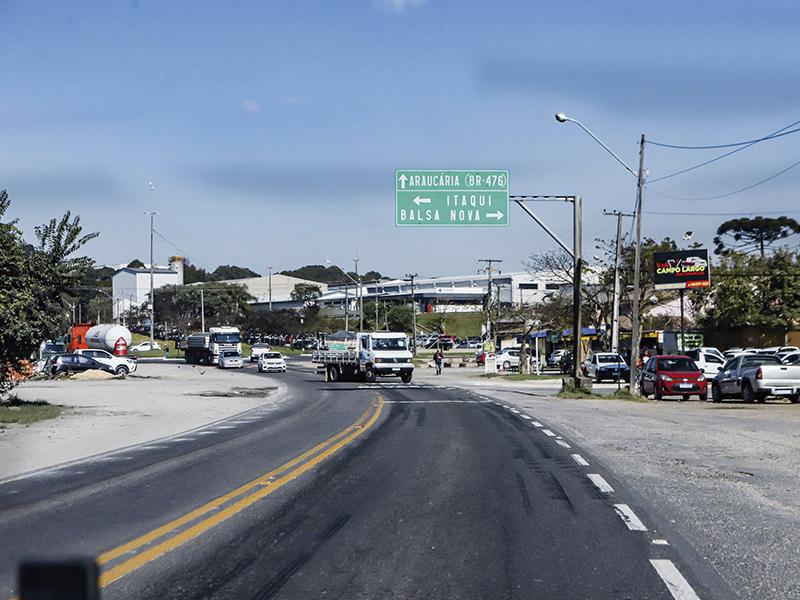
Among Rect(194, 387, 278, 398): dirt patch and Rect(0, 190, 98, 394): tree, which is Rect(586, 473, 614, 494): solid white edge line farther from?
Rect(194, 387, 278, 398): dirt patch

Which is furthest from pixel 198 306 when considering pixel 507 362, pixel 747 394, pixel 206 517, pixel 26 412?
pixel 206 517

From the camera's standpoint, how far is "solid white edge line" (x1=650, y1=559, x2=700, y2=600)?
691 cm

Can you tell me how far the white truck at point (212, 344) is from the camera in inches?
3093

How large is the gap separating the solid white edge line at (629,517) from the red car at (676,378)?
26.3 meters

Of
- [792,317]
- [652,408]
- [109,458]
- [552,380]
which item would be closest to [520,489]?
[109,458]

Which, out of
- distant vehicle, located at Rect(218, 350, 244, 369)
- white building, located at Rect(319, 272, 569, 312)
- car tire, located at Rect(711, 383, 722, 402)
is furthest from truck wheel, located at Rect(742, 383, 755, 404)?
white building, located at Rect(319, 272, 569, 312)

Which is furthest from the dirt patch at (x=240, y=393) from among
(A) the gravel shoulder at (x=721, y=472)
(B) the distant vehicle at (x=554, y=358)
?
(B) the distant vehicle at (x=554, y=358)

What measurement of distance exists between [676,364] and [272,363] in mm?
37210

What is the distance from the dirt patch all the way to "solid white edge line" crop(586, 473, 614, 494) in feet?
90.1

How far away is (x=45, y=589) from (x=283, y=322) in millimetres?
137337

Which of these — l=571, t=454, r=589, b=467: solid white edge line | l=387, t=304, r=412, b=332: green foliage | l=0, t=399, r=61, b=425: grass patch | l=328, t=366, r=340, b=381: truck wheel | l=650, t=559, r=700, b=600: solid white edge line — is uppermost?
l=387, t=304, r=412, b=332: green foliage

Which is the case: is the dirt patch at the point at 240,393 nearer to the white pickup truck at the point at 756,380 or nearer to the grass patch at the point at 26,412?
the grass patch at the point at 26,412

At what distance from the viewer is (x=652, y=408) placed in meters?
31.4

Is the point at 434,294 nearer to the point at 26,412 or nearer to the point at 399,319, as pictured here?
the point at 399,319
